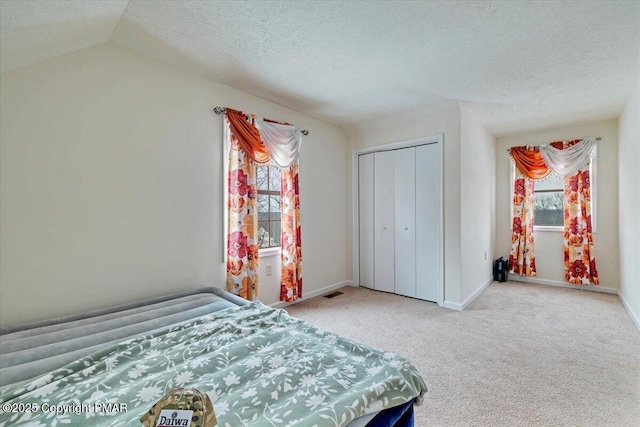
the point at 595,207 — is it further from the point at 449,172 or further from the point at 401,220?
the point at 401,220

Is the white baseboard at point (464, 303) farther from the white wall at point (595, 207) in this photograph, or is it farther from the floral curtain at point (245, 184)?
the floral curtain at point (245, 184)

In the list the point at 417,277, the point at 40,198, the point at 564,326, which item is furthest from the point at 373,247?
the point at 40,198

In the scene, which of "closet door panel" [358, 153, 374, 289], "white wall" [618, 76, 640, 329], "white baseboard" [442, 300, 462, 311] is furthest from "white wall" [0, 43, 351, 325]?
"white wall" [618, 76, 640, 329]

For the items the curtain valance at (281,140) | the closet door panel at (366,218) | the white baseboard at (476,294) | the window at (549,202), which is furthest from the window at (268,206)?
the window at (549,202)

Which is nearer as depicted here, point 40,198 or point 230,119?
point 40,198

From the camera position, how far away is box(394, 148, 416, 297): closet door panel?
3.60 metres

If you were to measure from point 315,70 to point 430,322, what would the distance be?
2680 millimetres

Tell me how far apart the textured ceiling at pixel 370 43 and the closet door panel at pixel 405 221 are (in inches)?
33.7

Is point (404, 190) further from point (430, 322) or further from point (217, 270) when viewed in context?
point (217, 270)

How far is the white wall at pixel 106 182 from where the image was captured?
166 cm

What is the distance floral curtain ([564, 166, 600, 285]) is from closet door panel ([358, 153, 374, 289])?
2897 mm

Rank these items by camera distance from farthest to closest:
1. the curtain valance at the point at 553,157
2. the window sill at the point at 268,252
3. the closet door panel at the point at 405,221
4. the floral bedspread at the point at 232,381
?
the curtain valance at the point at 553,157 → the closet door panel at the point at 405,221 → the window sill at the point at 268,252 → the floral bedspread at the point at 232,381

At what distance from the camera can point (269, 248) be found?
318cm

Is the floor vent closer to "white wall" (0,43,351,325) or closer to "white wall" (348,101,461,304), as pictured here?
"white wall" (348,101,461,304)
